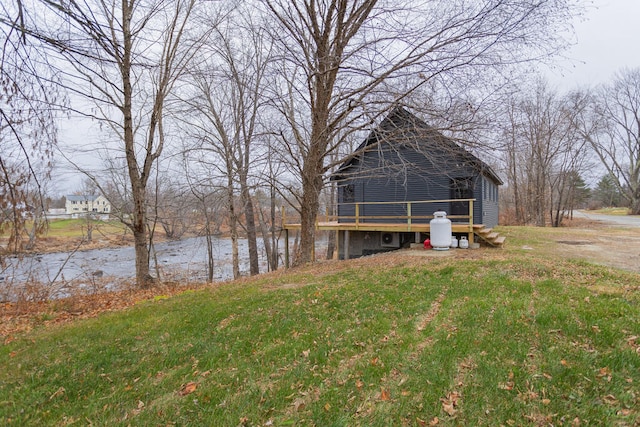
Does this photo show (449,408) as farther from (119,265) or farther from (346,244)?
(119,265)

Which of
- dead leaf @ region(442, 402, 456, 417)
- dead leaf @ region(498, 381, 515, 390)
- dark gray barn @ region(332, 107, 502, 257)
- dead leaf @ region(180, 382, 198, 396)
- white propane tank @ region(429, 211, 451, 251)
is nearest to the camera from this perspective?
dead leaf @ region(442, 402, 456, 417)

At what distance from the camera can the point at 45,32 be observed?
10.2ft

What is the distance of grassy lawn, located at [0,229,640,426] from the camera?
2533 millimetres

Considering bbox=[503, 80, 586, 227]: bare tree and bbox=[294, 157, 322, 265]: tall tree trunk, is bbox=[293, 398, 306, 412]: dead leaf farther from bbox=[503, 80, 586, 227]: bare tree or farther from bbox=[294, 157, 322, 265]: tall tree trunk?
bbox=[503, 80, 586, 227]: bare tree

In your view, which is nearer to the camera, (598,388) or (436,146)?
(598,388)

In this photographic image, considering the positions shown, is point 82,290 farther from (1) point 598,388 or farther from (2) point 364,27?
(1) point 598,388

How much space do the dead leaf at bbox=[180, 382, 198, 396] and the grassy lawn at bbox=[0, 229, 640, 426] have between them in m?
0.02

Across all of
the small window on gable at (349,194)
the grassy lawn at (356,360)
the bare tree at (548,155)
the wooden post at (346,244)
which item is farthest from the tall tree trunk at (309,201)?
the bare tree at (548,155)

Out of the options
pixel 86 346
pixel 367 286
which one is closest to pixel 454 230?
pixel 367 286

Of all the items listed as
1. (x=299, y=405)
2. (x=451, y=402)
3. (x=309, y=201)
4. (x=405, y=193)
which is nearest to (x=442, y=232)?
(x=405, y=193)

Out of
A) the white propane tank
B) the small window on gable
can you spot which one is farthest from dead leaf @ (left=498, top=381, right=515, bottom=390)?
the small window on gable

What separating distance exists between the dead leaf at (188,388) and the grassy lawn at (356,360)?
0.02 meters

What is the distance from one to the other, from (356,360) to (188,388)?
1.64 metres

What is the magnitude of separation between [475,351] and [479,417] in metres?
0.93
